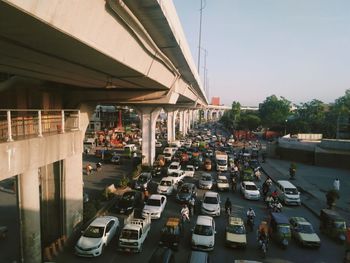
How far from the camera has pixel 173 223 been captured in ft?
50.9

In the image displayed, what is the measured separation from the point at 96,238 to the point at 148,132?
24394 millimetres

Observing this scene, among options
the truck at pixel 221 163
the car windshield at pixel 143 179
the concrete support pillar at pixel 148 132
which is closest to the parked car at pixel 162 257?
the car windshield at pixel 143 179

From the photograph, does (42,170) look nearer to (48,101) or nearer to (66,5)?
(48,101)

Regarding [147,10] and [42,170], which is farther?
[42,170]

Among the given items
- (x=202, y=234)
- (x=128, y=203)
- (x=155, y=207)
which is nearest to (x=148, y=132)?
(x=128, y=203)

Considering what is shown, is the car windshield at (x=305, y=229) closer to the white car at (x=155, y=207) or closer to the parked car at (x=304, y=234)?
the parked car at (x=304, y=234)

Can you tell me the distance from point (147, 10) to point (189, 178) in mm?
24301

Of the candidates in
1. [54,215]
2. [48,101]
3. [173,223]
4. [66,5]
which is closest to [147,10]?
[66,5]

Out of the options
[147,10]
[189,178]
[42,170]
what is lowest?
[189,178]

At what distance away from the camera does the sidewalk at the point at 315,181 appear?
75.4ft

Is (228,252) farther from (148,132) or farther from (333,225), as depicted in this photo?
(148,132)

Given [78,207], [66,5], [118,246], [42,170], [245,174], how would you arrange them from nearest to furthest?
[66,5] → [118,246] → [42,170] → [78,207] → [245,174]

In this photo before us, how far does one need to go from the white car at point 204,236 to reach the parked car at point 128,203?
19.1ft

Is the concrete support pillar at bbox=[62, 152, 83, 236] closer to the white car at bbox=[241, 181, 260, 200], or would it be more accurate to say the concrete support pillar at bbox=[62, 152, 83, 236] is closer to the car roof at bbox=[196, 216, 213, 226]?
the car roof at bbox=[196, 216, 213, 226]
